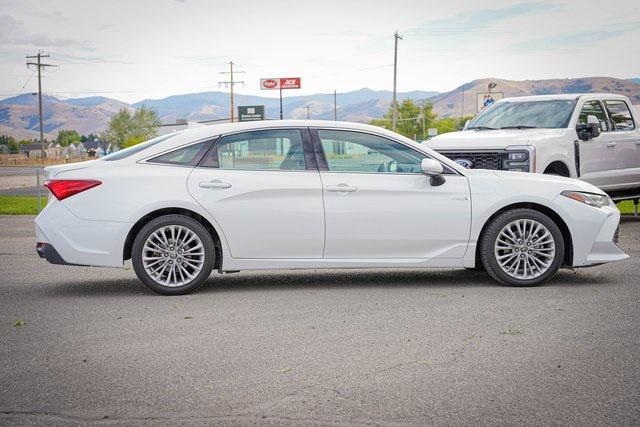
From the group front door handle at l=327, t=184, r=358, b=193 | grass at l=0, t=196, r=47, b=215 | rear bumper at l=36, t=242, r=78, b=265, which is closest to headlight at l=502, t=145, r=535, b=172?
front door handle at l=327, t=184, r=358, b=193

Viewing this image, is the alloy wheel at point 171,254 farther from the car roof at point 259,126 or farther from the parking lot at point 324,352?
the car roof at point 259,126

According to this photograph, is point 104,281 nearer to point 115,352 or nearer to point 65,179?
point 65,179

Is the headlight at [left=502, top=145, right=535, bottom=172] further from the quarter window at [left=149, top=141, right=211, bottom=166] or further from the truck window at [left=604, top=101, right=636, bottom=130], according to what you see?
the quarter window at [left=149, top=141, right=211, bottom=166]

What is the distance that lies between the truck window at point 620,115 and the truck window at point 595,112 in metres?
0.23

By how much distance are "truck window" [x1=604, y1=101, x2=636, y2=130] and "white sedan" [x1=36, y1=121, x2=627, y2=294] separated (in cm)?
659

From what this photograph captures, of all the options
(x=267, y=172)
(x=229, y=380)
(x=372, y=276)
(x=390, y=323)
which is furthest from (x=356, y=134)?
(x=229, y=380)

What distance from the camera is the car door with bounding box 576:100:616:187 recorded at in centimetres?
1331

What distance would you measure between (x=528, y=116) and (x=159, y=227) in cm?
789

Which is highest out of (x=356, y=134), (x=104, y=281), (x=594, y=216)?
(x=356, y=134)

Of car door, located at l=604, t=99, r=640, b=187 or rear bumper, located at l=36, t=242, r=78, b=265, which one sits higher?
car door, located at l=604, t=99, r=640, b=187

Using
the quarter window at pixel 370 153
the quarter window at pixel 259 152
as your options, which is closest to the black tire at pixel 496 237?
the quarter window at pixel 370 153

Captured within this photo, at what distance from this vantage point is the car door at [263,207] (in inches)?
307

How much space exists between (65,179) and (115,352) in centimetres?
275

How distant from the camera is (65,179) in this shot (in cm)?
776
